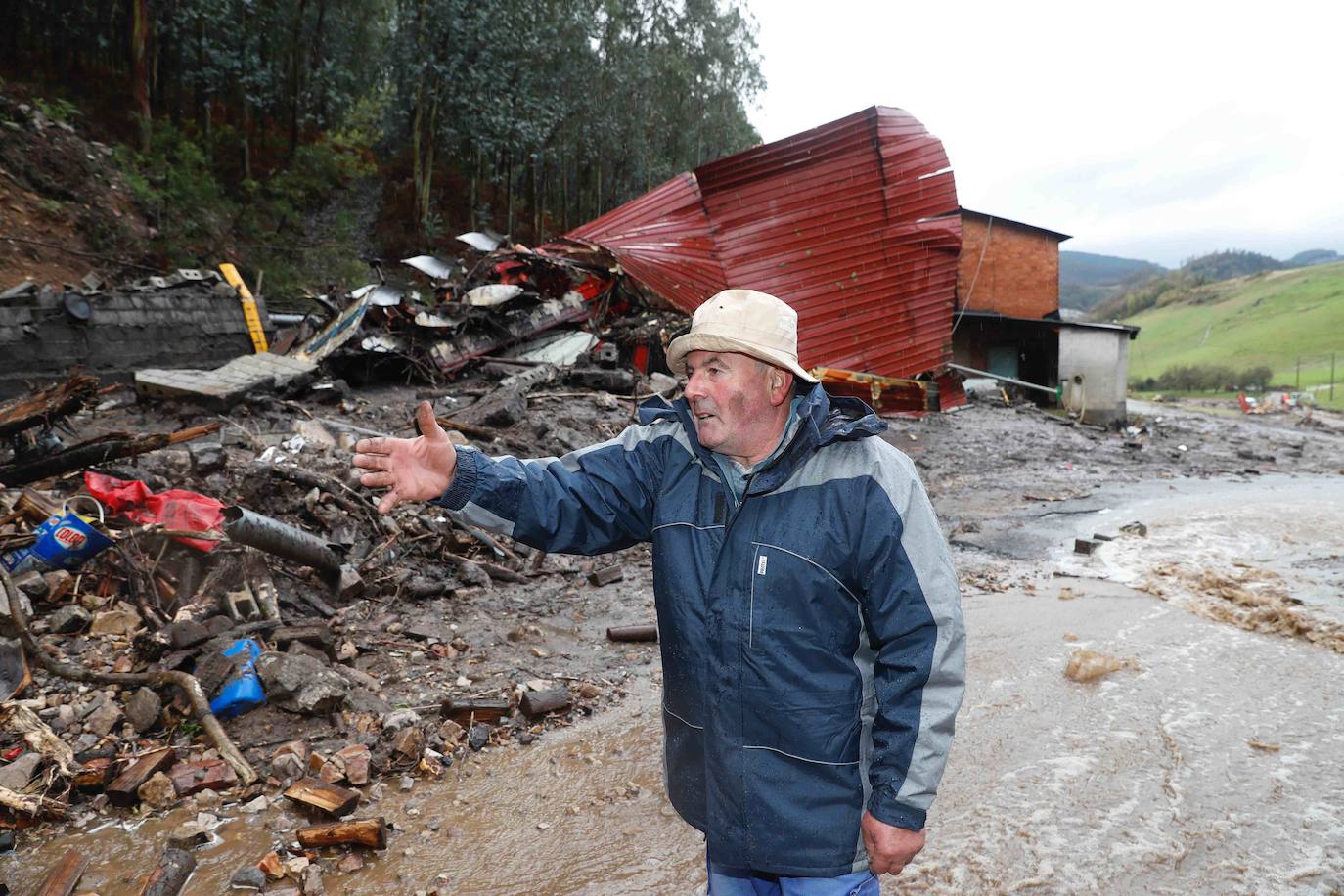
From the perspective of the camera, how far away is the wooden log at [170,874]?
264 cm

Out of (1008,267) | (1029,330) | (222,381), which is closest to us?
(222,381)

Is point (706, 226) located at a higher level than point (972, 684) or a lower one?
higher

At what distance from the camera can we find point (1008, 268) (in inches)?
893

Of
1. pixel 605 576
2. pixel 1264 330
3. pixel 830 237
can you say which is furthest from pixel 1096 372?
pixel 1264 330

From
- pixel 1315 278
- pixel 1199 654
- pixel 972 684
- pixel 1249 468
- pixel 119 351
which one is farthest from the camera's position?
pixel 1315 278

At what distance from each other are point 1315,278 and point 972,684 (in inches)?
3133

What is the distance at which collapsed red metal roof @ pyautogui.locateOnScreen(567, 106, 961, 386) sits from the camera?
1321 centimetres

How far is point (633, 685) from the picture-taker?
4.45 m

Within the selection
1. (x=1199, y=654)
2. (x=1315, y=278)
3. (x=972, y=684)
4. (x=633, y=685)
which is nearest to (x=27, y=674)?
(x=633, y=685)

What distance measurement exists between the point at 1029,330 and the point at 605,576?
61.4 feet

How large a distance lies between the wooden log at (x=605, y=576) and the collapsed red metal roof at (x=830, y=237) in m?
7.78

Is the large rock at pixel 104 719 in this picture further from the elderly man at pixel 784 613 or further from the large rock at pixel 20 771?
the elderly man at pixel 784 613

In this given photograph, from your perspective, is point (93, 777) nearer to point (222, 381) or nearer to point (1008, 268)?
point (222, 381)

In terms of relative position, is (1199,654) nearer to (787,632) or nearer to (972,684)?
(972,684)
